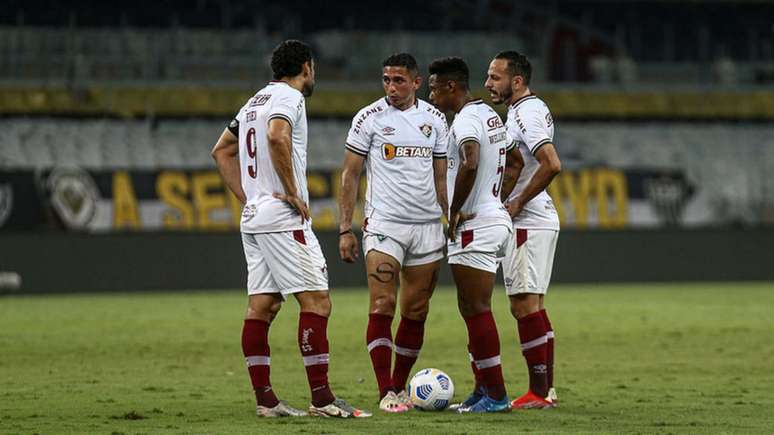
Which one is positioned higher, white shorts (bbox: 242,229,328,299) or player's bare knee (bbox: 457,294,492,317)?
white shorts (bbox: 242,229,328,299)

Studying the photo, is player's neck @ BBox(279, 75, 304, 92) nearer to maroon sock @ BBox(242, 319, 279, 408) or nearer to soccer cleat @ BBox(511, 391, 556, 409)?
maroon sock @ BBox(242, 319, 279, 408)

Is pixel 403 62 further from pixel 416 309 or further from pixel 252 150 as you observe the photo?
pixel 416 309

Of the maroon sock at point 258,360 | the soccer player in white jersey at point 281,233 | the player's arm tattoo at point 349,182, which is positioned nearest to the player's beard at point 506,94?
the player's arm tattoo at point 349,182

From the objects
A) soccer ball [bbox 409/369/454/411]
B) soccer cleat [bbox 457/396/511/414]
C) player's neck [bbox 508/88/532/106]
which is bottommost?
soccer cleat [bbox 457/396/511/414]

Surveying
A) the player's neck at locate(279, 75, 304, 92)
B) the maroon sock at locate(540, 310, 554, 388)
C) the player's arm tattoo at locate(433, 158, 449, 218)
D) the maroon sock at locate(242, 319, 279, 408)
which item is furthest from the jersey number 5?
the maroon sock at locate(540, 310, 554, 388)

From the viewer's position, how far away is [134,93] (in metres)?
28.6

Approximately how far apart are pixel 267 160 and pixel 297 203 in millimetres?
322

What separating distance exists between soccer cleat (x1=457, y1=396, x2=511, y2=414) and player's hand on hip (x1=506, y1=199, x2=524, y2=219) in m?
1.25

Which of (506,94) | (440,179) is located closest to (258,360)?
(440,179)

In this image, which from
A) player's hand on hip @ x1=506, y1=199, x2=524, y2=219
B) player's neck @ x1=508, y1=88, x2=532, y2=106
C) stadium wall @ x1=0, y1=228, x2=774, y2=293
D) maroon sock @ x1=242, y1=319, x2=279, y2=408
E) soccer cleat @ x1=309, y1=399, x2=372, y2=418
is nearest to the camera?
soccer cleat @ x1=309, y1=399, x2=372, y2=418

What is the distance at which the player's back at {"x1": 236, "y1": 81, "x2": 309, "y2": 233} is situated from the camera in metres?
7.83

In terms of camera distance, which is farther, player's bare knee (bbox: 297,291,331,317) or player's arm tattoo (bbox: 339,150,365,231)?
player's arm tattoo (bbox: 339,150,365,231)

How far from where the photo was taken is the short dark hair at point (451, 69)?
8.13 m

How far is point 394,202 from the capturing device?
8227 mm
